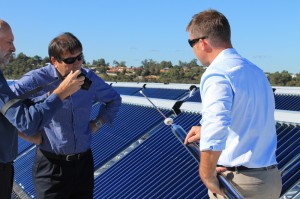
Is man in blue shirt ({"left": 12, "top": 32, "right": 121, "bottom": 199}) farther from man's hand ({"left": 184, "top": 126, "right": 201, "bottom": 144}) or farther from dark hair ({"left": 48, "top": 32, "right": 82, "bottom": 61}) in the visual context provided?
man's hand ({"left": 184, "top": 126, "right": 201, "bottom": 144})

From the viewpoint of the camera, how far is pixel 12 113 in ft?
9.98

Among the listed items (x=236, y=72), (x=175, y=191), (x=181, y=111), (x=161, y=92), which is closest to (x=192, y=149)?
(x=236, y=72)

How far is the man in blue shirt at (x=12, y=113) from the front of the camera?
9.98 ft

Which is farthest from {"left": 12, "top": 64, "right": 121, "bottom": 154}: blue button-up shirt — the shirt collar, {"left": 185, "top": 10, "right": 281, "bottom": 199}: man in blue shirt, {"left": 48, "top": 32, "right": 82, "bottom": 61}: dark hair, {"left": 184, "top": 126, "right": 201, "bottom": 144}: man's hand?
the shirt collar

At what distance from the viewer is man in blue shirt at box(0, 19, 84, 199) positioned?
3041 mm

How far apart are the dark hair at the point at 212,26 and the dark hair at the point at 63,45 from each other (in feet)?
4.63

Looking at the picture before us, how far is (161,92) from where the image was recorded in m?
11.0

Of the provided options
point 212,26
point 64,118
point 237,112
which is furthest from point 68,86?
point 237,112

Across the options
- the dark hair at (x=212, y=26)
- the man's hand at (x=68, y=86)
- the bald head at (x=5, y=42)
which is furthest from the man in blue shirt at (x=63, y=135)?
the dark hair at (x=212, y=26)

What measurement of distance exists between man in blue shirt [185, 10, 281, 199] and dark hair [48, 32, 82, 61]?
132 cm

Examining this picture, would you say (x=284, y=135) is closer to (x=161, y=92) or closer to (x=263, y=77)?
(x=263, y=77)

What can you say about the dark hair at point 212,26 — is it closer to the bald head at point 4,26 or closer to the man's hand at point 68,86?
the man's hand at point 68,86

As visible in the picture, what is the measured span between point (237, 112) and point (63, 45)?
1.78 m

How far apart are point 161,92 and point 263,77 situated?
27.0 feet
